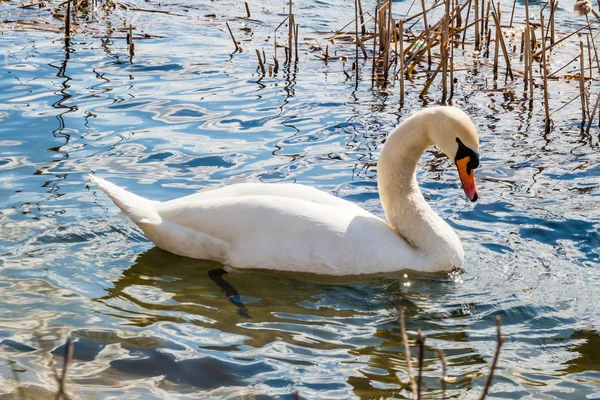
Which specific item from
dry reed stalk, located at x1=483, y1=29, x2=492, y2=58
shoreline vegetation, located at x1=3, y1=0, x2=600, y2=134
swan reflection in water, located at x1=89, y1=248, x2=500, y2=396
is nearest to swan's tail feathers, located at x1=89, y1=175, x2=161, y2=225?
swan reflection in water, located at x1=89, y1=248, x2=500, y2=396

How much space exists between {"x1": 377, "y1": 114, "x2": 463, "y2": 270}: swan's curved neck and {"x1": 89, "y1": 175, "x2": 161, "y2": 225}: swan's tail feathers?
61.4 inches

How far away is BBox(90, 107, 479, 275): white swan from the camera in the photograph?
218 inches

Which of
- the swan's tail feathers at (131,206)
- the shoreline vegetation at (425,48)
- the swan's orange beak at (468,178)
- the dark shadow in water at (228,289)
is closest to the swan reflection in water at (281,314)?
the dark shadow in water at (228,289)

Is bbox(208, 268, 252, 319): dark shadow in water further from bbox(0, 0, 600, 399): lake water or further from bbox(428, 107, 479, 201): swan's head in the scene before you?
bbox(428, 107, 479, 201): swan's head

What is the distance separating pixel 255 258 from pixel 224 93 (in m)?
4.66

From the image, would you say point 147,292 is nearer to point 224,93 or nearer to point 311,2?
point 224,93

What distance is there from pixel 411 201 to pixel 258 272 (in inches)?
45.0

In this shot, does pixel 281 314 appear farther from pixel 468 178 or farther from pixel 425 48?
pixel 425 48

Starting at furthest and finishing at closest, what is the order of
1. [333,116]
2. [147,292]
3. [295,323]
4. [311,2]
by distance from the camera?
[311,2] → [333,116] → [147,292] → [295,323]

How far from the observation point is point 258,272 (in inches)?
225

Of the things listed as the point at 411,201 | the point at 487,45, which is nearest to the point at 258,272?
the point at 411,201

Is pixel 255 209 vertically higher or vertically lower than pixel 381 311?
higher

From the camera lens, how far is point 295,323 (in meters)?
5.05

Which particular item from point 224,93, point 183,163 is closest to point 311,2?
point 224,93
